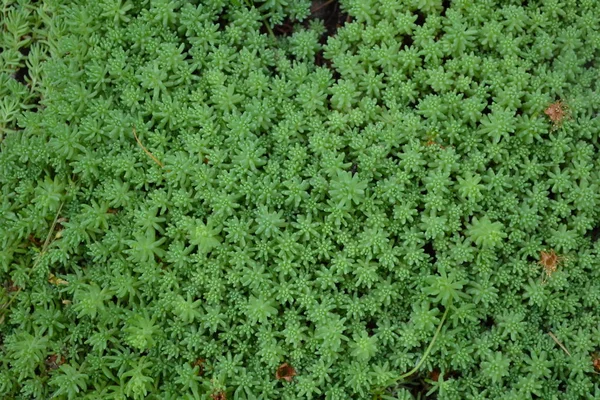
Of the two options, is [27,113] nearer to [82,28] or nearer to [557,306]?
[82,28]

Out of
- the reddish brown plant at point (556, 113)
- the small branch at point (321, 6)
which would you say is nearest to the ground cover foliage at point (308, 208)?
the reddish brown plant at point (556, 113)

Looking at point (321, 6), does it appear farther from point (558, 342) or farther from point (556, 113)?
point (558, 342)

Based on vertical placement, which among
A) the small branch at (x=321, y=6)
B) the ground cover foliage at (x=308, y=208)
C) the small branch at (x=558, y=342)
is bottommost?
the small branch at (x=558, y=342)

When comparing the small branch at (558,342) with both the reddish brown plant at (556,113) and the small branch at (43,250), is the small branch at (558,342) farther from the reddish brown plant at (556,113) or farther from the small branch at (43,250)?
the small branch at (43,250)

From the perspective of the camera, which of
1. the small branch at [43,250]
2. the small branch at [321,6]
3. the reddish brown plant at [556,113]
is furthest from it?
the small branch at [321,6]

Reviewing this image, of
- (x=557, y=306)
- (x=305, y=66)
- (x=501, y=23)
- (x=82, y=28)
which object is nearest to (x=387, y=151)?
(x=305, y=66)

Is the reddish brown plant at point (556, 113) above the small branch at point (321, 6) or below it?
below

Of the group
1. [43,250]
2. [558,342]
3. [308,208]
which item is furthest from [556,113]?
[43,250]

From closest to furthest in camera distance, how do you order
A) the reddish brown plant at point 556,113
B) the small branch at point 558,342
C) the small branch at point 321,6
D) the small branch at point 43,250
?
the small branch at point 558,342 < the reddish brown plant at point 556,113 < the small branch at point 43,250 < the small branch at point 321,6
